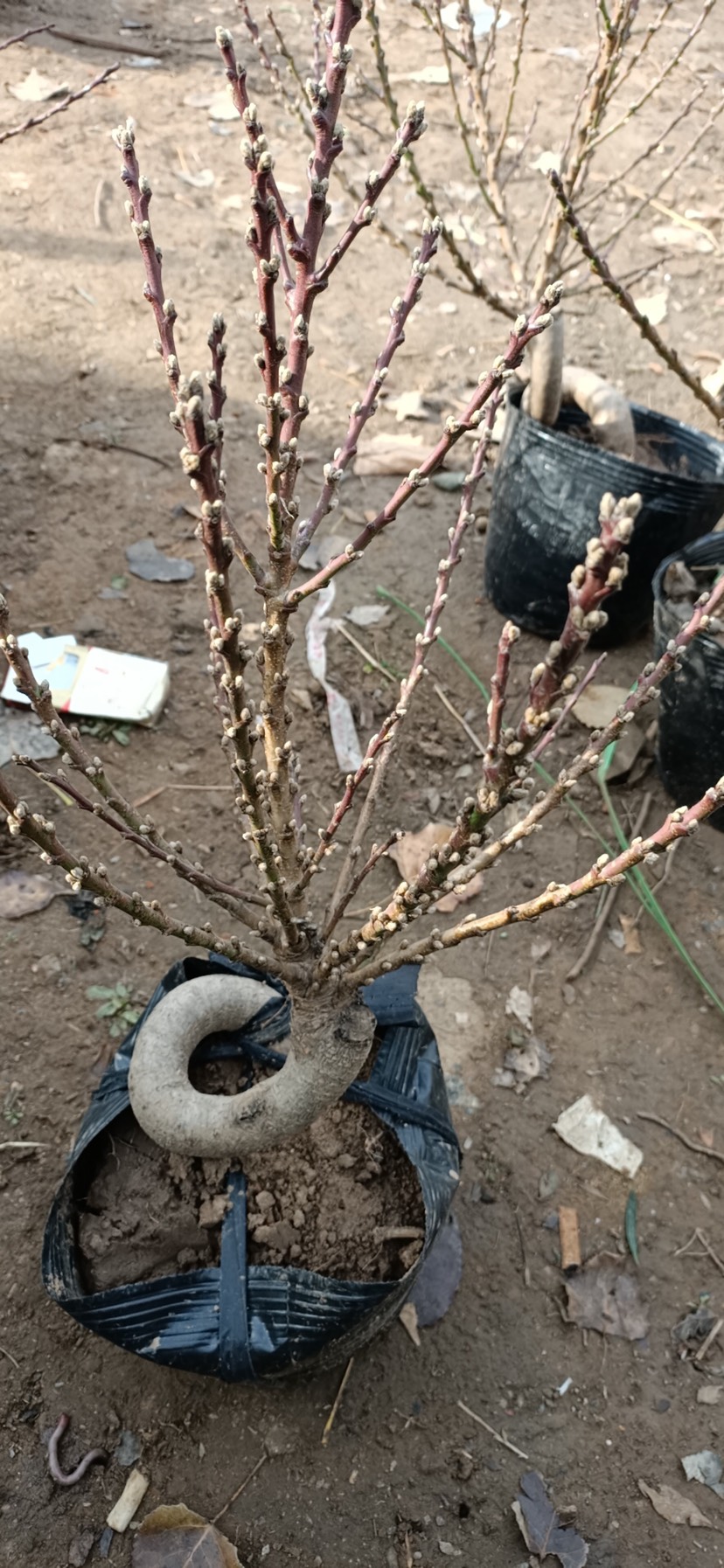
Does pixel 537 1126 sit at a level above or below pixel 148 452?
below

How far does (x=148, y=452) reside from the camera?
4062 mm

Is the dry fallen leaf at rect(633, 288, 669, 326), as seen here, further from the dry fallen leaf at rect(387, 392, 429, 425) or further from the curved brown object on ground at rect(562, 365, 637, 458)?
the curved brown object on ground at rect(562, 365, 637, 458)

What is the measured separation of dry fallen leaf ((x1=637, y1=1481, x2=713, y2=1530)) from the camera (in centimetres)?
188

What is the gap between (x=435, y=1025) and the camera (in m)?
2.60

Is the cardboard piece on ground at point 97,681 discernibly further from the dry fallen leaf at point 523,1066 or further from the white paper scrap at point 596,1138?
the white paper scrap at point 596,1138

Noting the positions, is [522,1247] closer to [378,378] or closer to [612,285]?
→ [378,378]

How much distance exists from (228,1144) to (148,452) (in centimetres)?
315

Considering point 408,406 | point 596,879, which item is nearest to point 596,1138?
point 596,879

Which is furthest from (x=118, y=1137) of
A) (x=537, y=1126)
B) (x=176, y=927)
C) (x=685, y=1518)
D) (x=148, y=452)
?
(x=148, y=452)

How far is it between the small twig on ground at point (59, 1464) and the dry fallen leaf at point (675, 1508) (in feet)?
3.44

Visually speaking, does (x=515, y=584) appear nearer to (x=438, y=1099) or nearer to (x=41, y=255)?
(x=438, y=1099)

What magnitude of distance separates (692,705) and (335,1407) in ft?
6.79

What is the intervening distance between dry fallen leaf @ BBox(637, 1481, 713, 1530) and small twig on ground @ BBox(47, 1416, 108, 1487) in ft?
3.44

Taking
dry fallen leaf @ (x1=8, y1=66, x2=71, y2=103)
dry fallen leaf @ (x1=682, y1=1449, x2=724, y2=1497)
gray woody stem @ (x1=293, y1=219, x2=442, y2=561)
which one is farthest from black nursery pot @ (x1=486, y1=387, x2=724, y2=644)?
dry fallen leaf @ (x1=8, y1=66, x2=71, y2=103)
